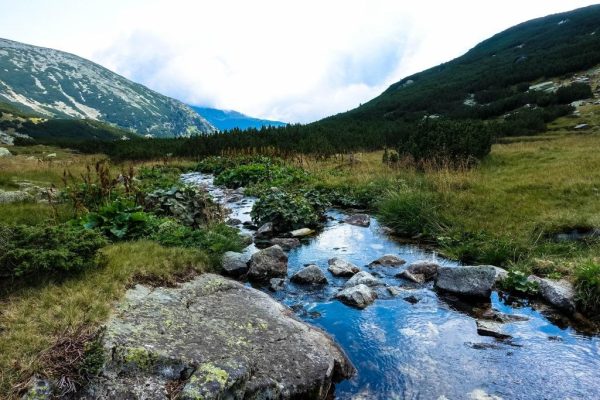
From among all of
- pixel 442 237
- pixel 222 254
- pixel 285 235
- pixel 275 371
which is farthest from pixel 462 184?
pixel 275 371

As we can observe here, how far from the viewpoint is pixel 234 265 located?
8578 mm

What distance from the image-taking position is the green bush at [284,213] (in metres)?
12.7

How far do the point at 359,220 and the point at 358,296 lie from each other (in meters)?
6.46

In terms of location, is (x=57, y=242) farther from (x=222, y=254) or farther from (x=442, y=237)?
(x=442, y=237)

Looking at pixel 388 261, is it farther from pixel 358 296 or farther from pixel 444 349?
pixel 444 349

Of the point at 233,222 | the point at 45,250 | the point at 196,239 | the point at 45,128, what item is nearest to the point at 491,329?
the point at 196,239

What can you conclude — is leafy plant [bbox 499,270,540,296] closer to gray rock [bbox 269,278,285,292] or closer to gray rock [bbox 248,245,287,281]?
gray rock [bbox 269,278,285,292]

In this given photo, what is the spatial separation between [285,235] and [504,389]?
795cm

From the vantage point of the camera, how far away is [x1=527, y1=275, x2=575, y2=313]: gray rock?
269 inches

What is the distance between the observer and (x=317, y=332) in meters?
5.82

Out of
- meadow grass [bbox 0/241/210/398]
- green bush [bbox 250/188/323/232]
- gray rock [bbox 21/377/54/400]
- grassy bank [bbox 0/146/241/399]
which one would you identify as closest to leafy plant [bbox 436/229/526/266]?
green bush [bbox 250/188/323/232]

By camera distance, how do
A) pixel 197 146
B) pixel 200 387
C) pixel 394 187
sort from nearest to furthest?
pixel 200 387
pixel 394 187
pixel 197 146

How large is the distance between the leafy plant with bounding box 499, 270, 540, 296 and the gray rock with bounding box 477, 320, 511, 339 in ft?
4.72

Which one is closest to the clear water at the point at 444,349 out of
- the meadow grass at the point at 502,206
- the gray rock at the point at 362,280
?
→ the gray rock at the point at 362,280
